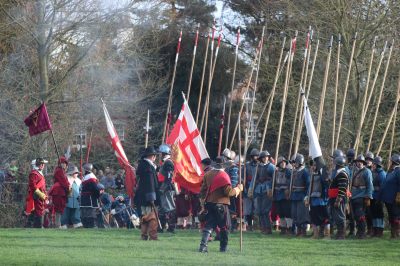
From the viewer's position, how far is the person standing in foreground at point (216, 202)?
2217cm

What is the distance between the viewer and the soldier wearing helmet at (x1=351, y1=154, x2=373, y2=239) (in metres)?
26.8

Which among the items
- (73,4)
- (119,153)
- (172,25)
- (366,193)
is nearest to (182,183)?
(119,153)

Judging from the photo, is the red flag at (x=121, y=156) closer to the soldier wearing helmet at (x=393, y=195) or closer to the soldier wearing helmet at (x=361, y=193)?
the soldier wearing helmet at (x=361, y=193)

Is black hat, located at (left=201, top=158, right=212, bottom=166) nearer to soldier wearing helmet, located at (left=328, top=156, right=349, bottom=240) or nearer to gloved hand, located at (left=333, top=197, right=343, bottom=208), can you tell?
soldier wearing helmet, located at (left=328, top=156, right=349, bottom=240)

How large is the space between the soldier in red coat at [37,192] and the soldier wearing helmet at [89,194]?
108 cm

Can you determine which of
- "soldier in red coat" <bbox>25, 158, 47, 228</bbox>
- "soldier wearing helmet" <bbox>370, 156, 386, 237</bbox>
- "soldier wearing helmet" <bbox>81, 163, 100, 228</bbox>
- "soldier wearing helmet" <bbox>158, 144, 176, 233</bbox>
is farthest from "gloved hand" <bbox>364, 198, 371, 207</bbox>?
"soldier in red coat" <bbox>25, 158, 47, 228</bbox>

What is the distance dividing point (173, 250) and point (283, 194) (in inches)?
266

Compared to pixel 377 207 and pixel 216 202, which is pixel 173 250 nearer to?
pixel 216 202

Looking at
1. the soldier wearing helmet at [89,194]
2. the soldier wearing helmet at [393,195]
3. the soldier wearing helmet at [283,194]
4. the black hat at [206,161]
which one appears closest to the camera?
the black hat at [206,161]

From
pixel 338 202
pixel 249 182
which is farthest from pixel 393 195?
pixel 249 182

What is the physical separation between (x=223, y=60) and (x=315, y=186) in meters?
26.3

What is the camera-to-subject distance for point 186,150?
27.0 metres

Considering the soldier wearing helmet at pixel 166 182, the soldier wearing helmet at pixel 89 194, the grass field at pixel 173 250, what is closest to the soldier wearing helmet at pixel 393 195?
the grass field at pixel 173 250

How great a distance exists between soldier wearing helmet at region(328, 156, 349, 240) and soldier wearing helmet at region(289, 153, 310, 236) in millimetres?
1311
